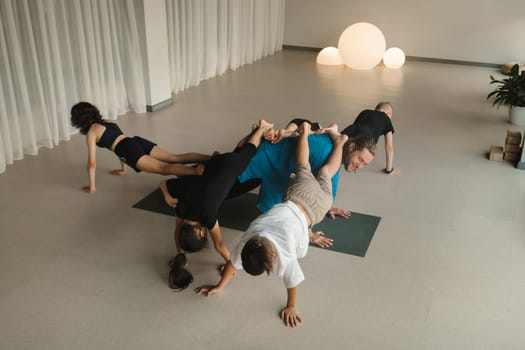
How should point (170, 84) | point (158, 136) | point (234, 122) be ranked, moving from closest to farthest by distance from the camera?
point (158, 136) < point (234, 122) < point (170, 84)

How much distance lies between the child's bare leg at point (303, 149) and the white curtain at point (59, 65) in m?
2.63

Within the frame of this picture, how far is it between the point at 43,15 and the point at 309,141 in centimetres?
274

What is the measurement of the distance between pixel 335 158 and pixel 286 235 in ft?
2.45

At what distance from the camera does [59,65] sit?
4555 mm

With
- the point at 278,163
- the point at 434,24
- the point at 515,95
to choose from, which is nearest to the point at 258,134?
the point at 278,163

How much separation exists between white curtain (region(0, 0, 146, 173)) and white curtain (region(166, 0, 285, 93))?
88 centimetres

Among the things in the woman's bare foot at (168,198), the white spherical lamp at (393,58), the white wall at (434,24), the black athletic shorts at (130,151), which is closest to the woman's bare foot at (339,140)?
the woman's bare foot at (168,198)

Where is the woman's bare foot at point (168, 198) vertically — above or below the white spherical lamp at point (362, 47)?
below

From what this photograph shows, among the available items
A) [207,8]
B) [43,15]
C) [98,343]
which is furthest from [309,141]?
[207,8]

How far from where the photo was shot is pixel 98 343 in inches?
93.0

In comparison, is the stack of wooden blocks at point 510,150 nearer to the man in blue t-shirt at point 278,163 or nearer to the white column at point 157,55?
the man in blue t-shirt at point 278,163

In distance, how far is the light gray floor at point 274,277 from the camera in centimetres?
244

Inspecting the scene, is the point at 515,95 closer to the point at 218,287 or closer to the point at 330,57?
the point at 330,57

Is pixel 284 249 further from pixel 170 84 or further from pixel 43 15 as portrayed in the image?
pixel 170 84
